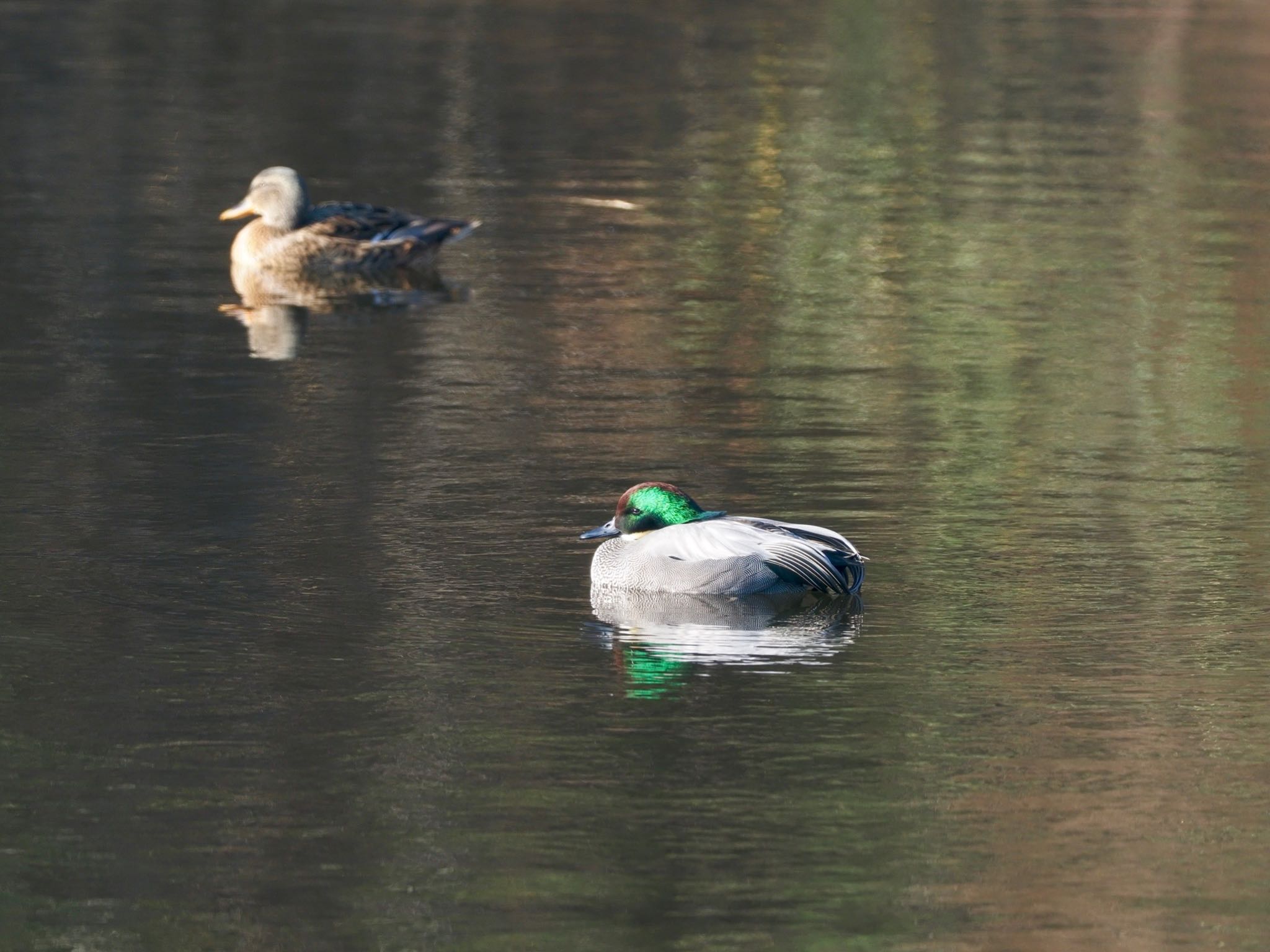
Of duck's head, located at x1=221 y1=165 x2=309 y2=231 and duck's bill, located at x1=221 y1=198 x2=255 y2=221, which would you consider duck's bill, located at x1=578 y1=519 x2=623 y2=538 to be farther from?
duck's bill, located at x1=221 y1=198 x2=255 y2=221

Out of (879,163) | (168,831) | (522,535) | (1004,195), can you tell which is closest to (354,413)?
(522,535)

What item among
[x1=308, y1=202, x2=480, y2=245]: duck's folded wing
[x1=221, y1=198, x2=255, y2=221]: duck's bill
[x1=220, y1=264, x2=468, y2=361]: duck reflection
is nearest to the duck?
[x1=220, y1=264, x2=468, y2=361]: duck reflection

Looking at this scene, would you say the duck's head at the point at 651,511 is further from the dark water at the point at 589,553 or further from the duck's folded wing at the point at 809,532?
the dark water at the point at 589,553

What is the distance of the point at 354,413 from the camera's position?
1426 centimetres

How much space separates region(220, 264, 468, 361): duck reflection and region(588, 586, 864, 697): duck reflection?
6.68 meters

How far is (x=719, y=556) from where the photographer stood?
1051cm

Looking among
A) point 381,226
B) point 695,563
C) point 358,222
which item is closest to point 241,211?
point 358,222

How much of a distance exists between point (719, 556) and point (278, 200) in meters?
10.4

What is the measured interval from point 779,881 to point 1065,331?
407 inches

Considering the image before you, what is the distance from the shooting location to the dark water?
24.6ft

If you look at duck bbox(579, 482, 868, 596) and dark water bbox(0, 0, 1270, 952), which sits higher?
duck bbox(579, 482, 868, 596)

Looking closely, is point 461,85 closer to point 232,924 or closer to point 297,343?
point 297,343

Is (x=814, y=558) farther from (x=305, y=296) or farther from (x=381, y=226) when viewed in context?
(x=381, y=226)

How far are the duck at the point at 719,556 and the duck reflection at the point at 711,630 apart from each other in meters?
0.06
